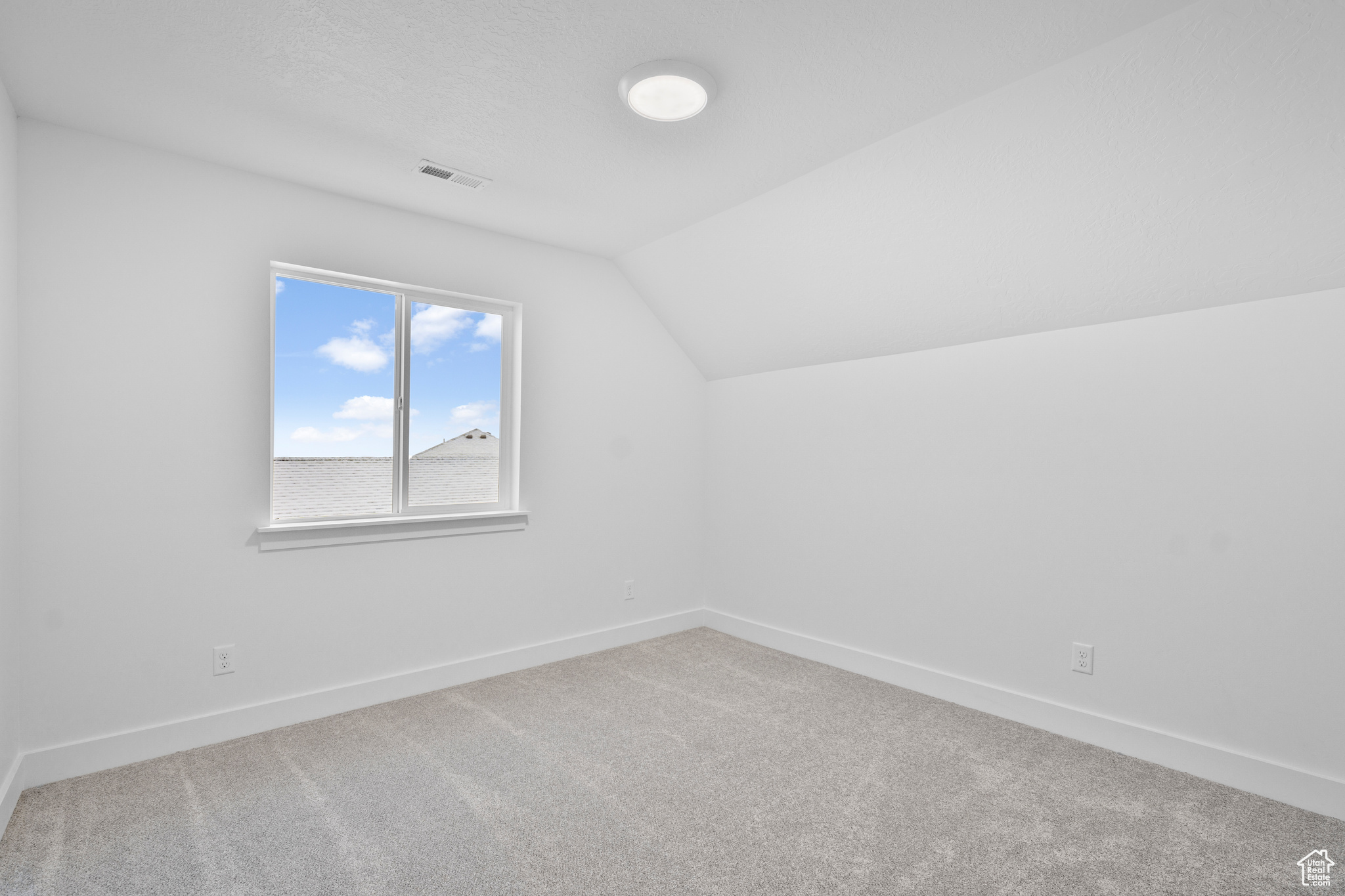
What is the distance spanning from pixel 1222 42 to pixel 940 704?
9.12 feet

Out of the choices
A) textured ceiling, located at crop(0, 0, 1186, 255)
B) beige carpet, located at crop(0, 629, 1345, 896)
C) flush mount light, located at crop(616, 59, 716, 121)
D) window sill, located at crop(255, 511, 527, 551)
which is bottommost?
beige carpet, located at crop(0, 629, 1345, 896)

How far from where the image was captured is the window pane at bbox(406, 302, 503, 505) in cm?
346

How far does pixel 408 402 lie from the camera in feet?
11.1

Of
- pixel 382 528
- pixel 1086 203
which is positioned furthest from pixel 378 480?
pixel 1086 203

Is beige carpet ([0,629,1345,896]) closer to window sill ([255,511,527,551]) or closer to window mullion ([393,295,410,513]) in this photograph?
window sill ([255,511,527,551])

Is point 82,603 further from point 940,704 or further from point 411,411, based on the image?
point 940,704

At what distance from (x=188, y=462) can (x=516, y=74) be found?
2.04m

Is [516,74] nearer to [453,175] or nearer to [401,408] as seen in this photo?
[453,175]

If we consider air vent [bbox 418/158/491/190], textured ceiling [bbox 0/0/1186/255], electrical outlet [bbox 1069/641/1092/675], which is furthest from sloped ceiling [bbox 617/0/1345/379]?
electrical outlet [bbox 1069/641/1092/675]

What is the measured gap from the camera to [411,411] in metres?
3.41

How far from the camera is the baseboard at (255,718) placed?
2424mm

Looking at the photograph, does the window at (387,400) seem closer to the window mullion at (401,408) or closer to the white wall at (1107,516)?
the window mullion at (401,408)

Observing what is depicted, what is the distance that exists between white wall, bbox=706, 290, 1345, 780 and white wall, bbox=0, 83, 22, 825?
3533 millimetres

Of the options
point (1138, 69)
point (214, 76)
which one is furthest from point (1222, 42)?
point (214, 76)
